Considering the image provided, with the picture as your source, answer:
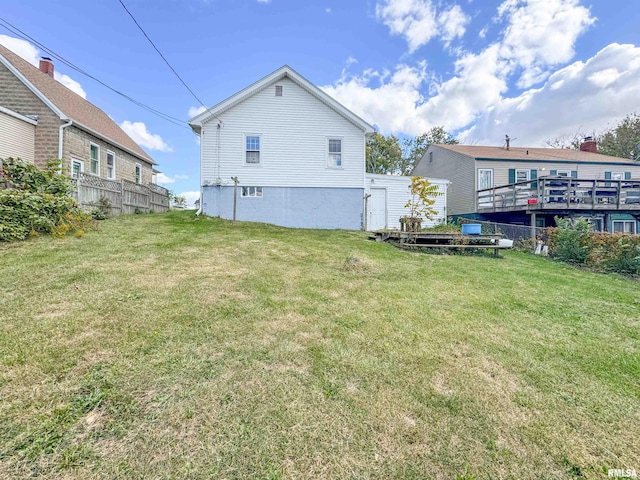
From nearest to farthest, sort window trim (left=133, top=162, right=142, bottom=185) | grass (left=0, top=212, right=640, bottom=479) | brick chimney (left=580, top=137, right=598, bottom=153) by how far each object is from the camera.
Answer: grass (left=0, top=212, right=640, bottom=479) → window trim (left=133, top=162, right=142, bottom=185) → brick chimney (left=580, top=137, right=598, bottom=153)

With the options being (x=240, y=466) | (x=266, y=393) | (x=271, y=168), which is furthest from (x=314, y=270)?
(x=271, y=168)

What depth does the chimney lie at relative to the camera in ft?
47.0

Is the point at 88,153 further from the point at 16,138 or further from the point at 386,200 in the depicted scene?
the point at 386,200

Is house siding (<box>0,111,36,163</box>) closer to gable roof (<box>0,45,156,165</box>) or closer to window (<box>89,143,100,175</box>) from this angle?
gable roof (<box>0,45,156,165</box>)

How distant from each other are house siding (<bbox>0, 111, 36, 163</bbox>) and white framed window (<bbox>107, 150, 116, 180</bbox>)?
11.3 ft

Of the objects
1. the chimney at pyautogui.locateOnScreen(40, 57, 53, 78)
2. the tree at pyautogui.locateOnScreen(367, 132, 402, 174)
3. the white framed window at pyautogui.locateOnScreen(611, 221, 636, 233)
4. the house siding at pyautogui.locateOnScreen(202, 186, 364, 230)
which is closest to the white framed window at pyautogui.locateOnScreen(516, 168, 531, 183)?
the white framed window at pyautogui.locateOnScreen(611, 221, 636, 233)

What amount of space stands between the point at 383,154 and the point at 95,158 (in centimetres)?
2553

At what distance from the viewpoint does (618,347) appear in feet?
10.8

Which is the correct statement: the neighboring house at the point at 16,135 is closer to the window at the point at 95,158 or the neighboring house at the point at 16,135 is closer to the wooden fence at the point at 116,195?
the window at the point at 95,158

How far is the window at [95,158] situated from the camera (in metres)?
13.2

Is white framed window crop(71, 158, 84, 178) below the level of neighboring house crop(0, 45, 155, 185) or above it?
below

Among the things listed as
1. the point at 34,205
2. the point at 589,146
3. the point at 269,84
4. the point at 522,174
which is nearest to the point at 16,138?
the point at 34,205

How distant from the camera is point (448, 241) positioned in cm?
953

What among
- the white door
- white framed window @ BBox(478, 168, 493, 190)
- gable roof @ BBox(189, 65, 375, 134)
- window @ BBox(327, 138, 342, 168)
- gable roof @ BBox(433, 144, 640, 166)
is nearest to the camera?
gable roof @ BBox(189, 65, 375, 134)
